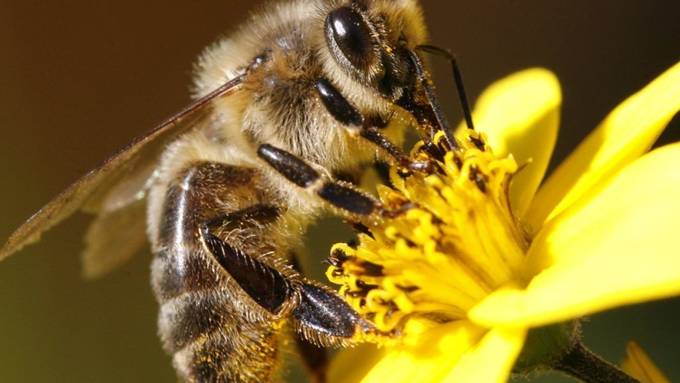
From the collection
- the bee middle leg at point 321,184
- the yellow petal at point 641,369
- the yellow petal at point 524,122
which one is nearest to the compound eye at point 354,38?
the bee middle leg at point 321,184

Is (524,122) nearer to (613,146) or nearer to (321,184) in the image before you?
(613,146)

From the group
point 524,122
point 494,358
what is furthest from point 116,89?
point 494,358

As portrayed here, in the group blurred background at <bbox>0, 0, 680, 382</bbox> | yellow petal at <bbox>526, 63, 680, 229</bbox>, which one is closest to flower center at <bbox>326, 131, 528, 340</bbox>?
yellow petal at <bbox>526, 63, 680, 229</bbox>

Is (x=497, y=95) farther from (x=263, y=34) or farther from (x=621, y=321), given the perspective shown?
(x=621, y=321)

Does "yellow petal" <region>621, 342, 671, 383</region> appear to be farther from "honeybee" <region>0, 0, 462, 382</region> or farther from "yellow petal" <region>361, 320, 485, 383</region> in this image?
"honeybee" <region>0, 0, 462, 382</region>

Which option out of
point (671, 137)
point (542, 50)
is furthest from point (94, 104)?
point (671, 137)

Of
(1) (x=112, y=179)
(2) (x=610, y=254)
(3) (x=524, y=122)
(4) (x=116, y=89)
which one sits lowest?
(2) (x=610, y=254)

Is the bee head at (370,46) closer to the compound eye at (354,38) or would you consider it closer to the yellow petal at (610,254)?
the compound eye at (354,38)
